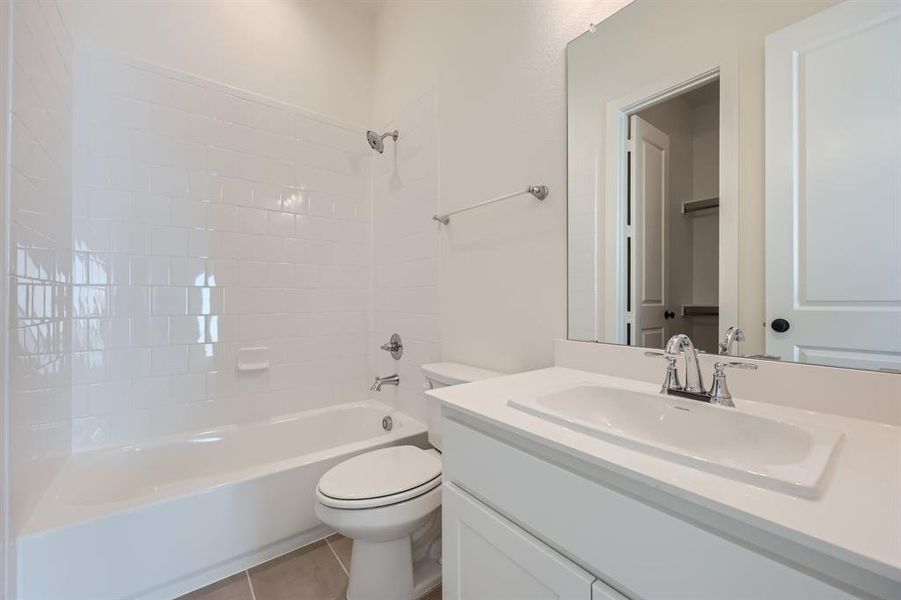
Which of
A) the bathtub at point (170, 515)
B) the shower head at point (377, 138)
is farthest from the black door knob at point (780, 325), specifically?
the shower head at point (377, 138)

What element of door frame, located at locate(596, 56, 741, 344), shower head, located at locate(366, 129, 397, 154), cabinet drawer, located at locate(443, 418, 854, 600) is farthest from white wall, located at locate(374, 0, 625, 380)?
cabinet drawer, located at locate(443, 418, 854, 600)

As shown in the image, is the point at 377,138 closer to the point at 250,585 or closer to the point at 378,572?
the point at 378,572

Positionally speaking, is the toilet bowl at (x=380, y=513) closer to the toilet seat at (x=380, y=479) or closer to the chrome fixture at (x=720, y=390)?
the toilet seat at (x=380, y=479)

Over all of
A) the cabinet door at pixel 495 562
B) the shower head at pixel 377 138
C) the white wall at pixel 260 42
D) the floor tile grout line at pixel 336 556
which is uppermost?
the white wall at pixel 260 42

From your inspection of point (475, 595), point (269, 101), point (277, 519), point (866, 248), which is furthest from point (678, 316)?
point (269, 101)

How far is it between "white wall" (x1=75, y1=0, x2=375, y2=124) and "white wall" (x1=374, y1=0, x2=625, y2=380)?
1.79 feet

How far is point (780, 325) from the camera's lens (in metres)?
0.85

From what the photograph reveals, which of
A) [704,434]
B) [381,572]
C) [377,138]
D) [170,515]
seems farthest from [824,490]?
[377,138]

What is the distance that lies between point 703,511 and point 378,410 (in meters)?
1.90

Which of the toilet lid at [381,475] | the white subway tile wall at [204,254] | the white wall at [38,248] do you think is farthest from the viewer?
the white subway tile wall at [204,254]

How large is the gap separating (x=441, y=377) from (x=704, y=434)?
0.95 m

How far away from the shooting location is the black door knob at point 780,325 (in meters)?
0.84

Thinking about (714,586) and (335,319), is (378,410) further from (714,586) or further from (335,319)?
(714,586)

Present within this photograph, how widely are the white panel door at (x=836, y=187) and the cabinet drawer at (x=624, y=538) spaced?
0.57 m
